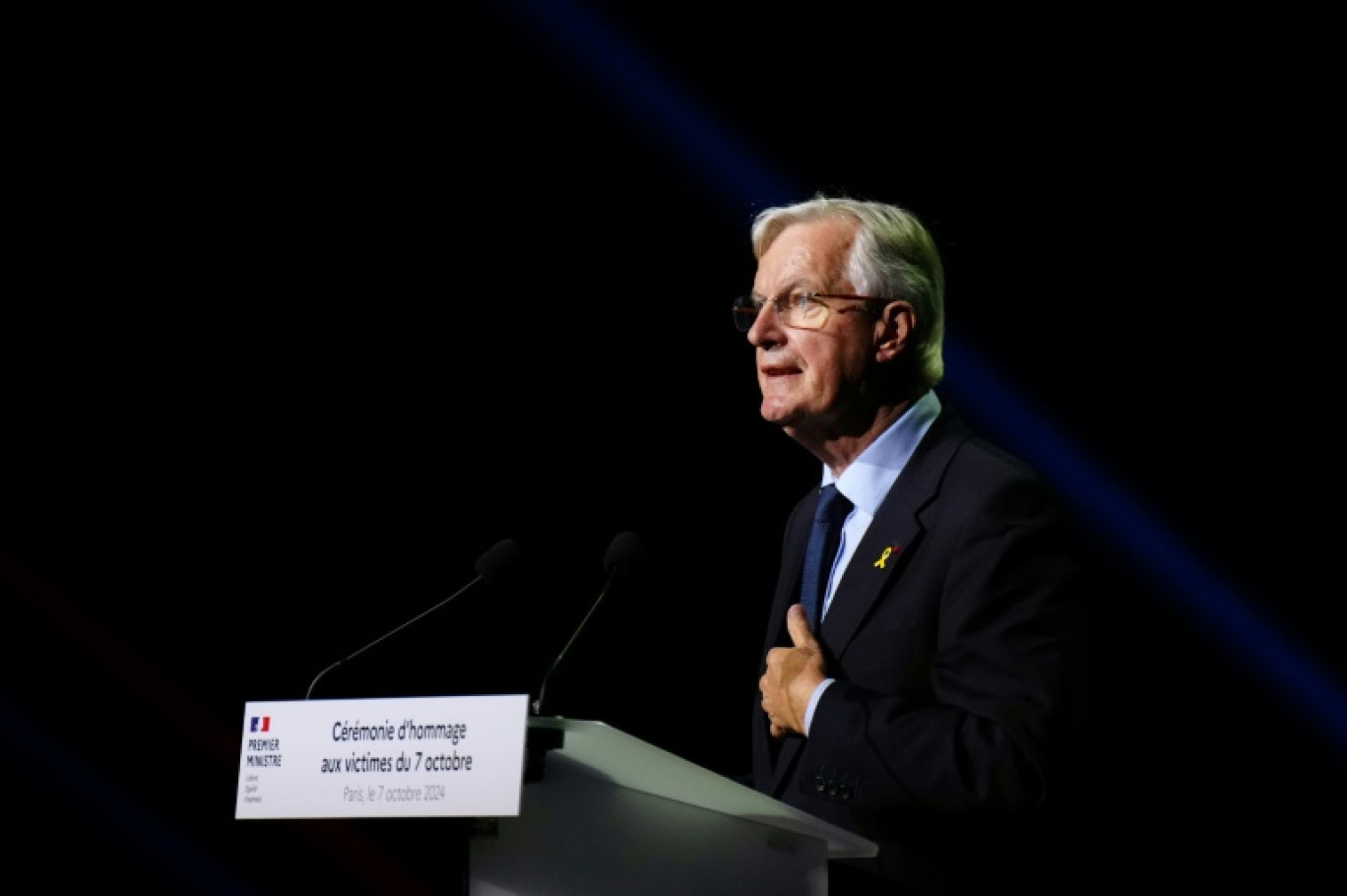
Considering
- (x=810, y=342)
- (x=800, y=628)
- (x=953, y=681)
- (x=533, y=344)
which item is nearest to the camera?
(x=953, y=681)

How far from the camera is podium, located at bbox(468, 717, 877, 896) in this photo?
1707 millimetres

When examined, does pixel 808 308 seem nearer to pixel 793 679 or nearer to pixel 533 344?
pixel 793 679

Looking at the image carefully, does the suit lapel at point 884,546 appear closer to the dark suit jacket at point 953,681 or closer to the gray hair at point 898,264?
the dark suit jacket at point 953,681

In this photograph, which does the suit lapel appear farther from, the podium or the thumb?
the podium

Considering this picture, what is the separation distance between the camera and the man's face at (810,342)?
2.64 meters

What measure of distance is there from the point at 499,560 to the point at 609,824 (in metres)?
0.62

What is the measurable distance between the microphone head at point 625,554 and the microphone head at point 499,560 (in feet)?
0.54

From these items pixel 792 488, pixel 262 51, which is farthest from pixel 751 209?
pixel 262 51

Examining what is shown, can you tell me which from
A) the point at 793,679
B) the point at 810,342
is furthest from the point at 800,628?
the point at 810,342

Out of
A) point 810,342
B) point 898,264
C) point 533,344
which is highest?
point 533,344

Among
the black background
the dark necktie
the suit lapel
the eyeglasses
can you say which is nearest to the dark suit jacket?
the suit lapel

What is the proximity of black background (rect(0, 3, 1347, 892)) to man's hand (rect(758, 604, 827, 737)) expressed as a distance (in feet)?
5.16

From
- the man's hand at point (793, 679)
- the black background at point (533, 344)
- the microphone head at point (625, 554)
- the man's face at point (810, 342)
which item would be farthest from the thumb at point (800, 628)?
the black background at point (533, 344)

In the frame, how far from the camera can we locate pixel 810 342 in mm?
2676
